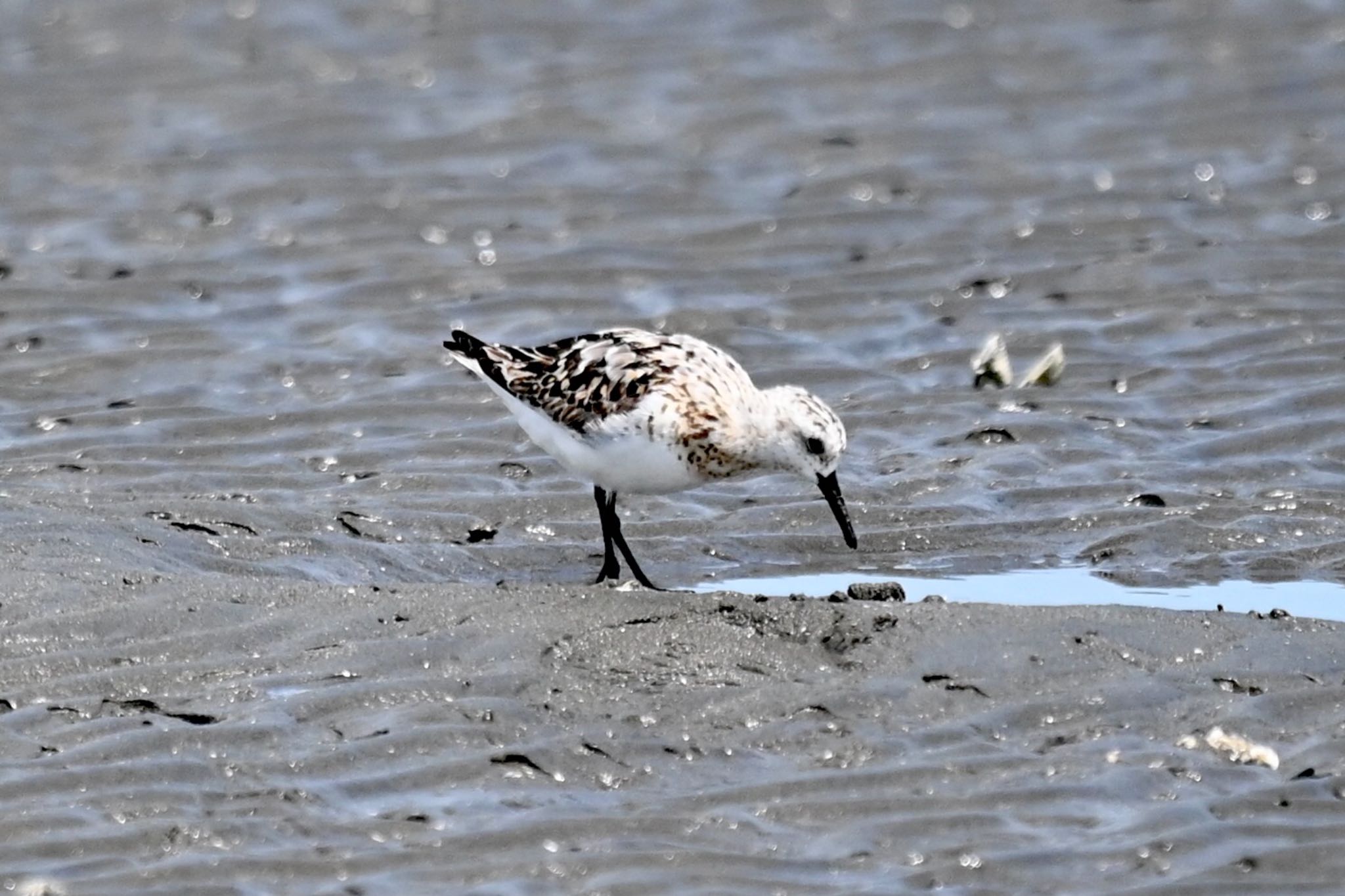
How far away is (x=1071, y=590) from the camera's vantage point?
9602 mm

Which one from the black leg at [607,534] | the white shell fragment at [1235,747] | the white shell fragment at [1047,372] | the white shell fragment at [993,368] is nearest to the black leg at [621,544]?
the black leg at [607,534]

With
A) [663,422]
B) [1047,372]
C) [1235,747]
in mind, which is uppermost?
[663,422]

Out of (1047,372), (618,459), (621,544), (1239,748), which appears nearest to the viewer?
(1239,748)

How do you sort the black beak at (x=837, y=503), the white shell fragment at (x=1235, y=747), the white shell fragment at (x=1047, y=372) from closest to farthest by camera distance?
the white shell fragment at (x=1235, y=747) < the black beak at (x=837, y=503) < the white shell fragment at (x=1047, y=372)

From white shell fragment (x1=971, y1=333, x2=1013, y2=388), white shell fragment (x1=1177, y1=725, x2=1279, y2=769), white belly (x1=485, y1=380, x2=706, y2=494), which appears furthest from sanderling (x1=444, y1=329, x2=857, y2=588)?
white shell fragment (x1=971, y1=333, x2=1013, y2=388)

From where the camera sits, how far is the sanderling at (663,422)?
29.4 feet

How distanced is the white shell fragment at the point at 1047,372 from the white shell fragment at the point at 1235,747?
5059 millimetres

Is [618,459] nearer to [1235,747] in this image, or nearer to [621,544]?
[621,544]

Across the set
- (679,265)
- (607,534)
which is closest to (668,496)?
(607,534)

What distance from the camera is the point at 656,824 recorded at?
21.2 feet

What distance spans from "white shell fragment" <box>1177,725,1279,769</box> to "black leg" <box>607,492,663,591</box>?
2905mm

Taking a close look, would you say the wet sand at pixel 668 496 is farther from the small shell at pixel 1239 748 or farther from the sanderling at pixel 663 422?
the sanderling at pixel 663 422

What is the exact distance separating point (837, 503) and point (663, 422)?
0.91 metres

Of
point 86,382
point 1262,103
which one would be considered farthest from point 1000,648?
point 1262,103
